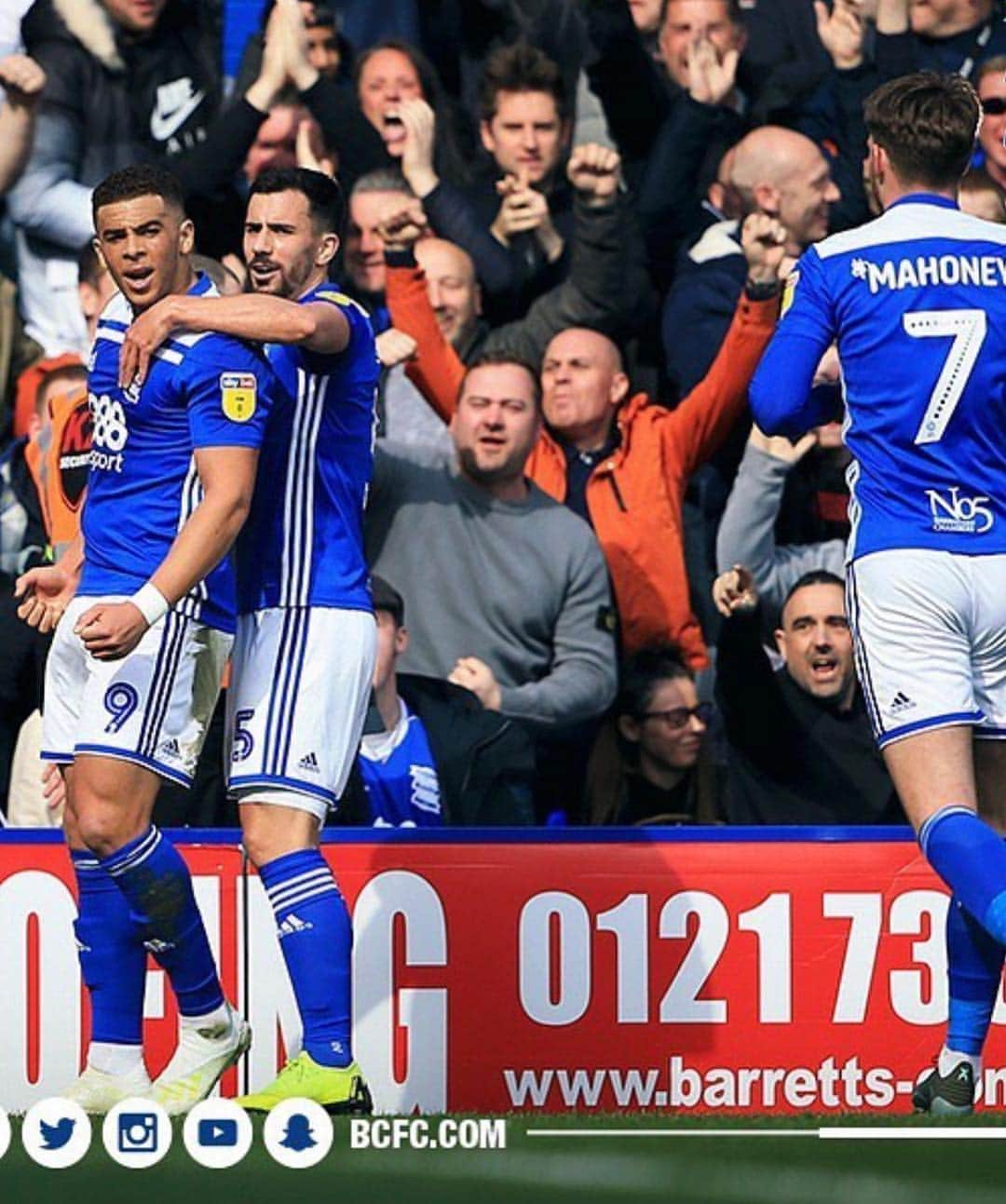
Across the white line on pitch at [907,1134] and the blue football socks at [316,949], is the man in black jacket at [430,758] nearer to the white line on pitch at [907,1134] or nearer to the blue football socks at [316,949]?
the blue football socks at [316,949]

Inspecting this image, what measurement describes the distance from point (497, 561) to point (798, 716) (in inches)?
42.3

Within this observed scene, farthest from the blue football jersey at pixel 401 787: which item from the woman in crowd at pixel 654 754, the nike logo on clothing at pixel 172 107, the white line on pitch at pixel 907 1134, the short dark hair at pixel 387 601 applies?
the white line on pitch at pixel 907 1134

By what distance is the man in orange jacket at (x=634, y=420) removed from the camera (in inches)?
306

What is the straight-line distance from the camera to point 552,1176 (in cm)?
430

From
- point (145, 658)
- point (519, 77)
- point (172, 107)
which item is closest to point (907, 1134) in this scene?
point (145, 658)

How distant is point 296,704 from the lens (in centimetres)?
534

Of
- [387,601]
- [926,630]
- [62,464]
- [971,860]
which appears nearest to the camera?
[971,860]

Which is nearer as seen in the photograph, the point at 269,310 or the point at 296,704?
the point at 269,310

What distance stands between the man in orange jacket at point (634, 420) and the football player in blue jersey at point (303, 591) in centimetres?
232

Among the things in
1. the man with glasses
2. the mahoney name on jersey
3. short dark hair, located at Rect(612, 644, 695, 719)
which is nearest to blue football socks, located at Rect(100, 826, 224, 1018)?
the mahoney name on jersey

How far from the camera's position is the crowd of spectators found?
24.7 feet

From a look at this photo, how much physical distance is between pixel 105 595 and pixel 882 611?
1.69 meters

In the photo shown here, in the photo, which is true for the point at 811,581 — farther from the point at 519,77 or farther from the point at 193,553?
the point at 193,553

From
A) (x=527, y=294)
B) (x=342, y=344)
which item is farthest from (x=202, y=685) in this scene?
(x=527, y=294)
